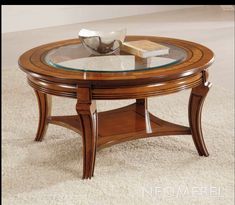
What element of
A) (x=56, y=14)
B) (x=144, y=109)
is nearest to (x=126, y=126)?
(x=144, y=109)

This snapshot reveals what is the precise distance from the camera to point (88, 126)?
2377 mm

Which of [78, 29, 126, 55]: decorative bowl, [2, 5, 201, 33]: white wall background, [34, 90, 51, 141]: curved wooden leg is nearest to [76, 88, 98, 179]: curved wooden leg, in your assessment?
[78, 29, 126, 55]: decorative bowl

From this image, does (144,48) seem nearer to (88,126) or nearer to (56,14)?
(88,126)

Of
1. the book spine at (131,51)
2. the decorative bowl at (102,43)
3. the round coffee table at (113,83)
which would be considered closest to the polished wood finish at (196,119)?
the round coffee table at (113,83)

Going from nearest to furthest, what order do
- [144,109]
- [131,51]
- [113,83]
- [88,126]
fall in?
[113,83], [88,126], [131,51], [144,109]

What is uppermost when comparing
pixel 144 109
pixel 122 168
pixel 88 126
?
pixel 88 126

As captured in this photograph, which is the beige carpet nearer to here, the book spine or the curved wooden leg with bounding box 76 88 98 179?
the curved wooden leg with bounding box 76 88 98 179

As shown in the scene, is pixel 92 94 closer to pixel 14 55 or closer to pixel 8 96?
pixel 8 96

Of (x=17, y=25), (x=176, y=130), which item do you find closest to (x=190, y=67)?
(x=176, y=130)

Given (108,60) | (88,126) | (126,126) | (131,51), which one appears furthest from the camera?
(126,126)

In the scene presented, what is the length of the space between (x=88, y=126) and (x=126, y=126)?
41cm

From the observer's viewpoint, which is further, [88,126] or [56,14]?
[56,14]

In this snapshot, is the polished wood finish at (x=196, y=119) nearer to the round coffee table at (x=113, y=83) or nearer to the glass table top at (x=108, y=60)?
the round coffee table at (x=113, y=83)

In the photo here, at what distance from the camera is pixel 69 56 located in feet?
8.49
